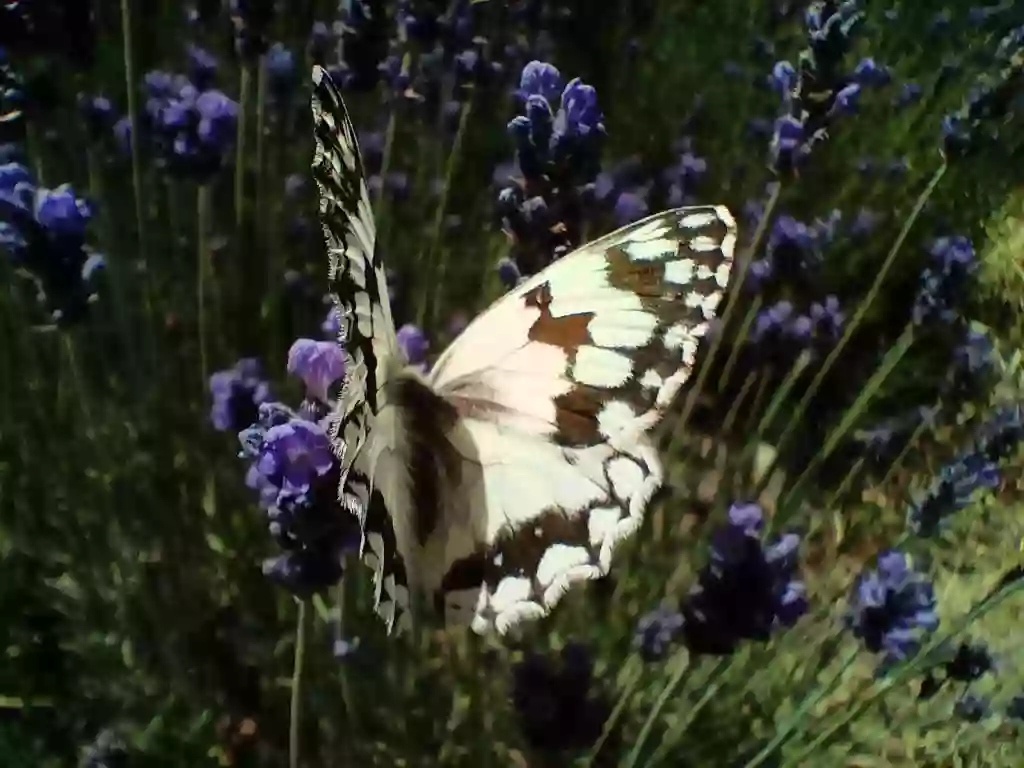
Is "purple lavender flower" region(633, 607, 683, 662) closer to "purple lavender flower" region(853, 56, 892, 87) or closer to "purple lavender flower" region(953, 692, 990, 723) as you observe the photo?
"purple lavender flower" region(953, 692, 990, 723)

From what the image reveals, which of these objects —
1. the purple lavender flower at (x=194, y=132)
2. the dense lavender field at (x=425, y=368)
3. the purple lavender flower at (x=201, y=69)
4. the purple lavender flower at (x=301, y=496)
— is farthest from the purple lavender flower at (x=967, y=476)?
the purple lavender flower at (x=201, y=69)

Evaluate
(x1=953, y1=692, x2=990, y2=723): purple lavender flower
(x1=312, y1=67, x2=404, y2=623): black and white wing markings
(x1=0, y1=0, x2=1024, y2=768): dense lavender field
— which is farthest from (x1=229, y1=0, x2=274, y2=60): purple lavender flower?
(x1=953, y1=692, x2=990, y2=723): purple lavender flower

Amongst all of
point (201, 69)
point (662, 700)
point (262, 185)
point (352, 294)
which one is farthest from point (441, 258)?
point (352, 294)

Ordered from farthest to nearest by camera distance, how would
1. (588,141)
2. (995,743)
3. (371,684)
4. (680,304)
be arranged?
(995,743)
(371,684)
(588,141)
(680,304)

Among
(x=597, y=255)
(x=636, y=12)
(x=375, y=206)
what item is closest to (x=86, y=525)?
(x=375, y=206)

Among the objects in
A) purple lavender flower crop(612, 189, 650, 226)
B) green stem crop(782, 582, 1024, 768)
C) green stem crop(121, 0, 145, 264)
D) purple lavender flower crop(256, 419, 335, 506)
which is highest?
green stem crop(121, 0, 145, 264)

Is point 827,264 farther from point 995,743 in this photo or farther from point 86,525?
point 86,525

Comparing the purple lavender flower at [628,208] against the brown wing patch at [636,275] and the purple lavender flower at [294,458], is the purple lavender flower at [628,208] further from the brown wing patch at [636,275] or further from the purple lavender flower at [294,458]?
the purple lavender flower at [294,458]
